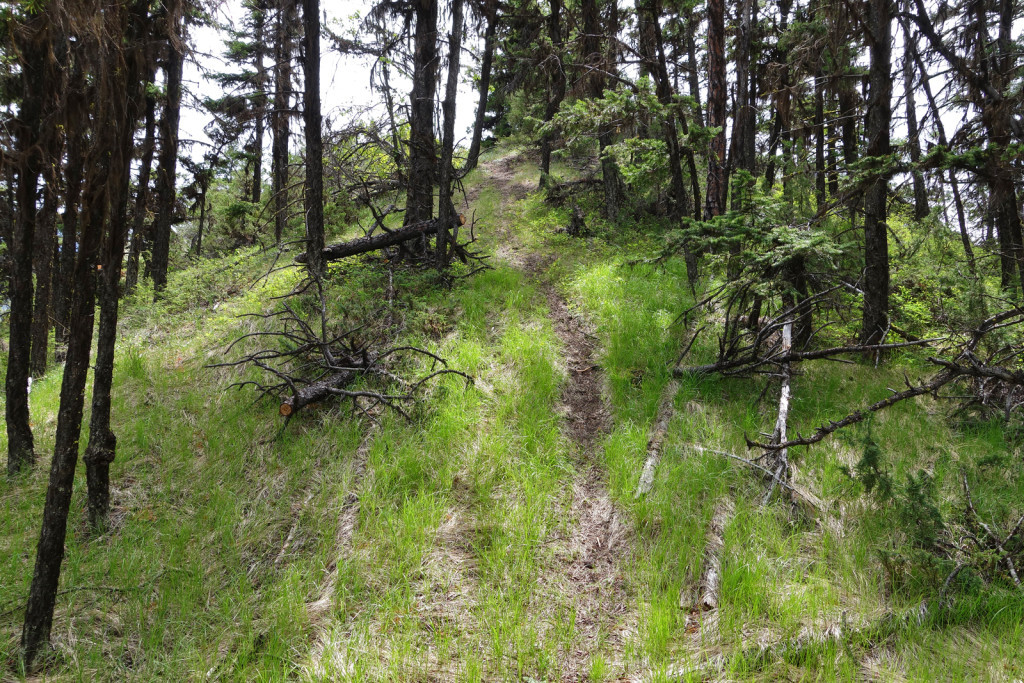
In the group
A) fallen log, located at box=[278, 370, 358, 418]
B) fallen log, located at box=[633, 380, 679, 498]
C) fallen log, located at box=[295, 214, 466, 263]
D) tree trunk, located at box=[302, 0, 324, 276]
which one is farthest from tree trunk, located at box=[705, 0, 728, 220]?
tree trunk, located at box=[302, 0, 324, 276]

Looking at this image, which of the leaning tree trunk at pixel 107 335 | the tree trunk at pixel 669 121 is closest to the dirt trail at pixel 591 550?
the tree trunk at pixel 669 121

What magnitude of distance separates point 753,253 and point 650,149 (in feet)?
15.5

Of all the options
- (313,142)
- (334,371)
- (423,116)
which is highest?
(423,116)

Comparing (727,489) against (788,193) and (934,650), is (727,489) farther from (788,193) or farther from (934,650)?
(788,193)

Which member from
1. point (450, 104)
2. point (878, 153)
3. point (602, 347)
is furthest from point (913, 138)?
point (450, 104)

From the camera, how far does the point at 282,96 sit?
12062mm

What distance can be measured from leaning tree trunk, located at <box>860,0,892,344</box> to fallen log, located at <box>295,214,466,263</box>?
673 cm

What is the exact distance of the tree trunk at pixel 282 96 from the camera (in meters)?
8.40

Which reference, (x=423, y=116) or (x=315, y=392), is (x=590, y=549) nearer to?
(x=315, y=392)

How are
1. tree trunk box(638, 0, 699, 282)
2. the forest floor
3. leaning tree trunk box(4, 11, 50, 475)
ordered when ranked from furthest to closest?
tree trunk box(638, 0, 699, 282) < leaning tree trunk box(4, 11, 50, 475) < the forest floor

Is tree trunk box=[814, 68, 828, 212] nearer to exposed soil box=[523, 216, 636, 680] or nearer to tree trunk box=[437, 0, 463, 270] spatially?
tree trunk box=[437, 0, 463, 270]

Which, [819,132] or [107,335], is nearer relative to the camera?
[107,335]

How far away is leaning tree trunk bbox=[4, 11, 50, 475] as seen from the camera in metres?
5.20

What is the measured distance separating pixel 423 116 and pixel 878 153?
8270 millimetres
